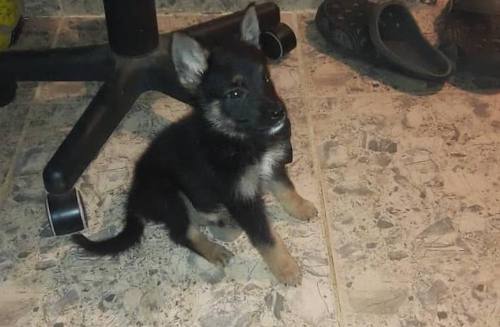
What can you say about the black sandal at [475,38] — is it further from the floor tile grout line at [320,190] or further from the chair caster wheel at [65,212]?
the chair caster wheel at [65,212]

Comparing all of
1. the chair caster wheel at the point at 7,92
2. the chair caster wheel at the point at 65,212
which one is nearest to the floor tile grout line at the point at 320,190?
the chair caster wheel at the point at 65,212

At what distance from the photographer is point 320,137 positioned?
1805 mm

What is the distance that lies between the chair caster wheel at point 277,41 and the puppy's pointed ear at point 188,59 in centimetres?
69

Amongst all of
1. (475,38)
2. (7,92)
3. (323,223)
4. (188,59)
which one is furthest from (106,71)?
(475,38)

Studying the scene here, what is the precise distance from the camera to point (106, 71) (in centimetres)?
174

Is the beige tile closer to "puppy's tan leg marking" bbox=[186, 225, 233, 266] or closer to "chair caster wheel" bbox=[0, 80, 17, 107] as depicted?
"puppy's tan leg marking" bbox=[186, 225, 233, 266]

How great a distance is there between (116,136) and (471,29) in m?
1.25

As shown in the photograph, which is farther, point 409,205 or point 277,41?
point 277,41

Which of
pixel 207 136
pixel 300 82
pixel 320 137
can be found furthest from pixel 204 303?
pixel 300 82

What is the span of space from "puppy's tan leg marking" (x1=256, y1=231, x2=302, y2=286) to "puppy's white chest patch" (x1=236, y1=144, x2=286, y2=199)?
146 millimetres

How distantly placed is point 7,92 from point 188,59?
0.89 metres

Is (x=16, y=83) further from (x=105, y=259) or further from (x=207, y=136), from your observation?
(x=207, y=136)

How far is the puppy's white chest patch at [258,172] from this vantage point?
4.43 ft

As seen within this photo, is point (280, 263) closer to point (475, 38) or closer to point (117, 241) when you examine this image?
point (117, 241)
